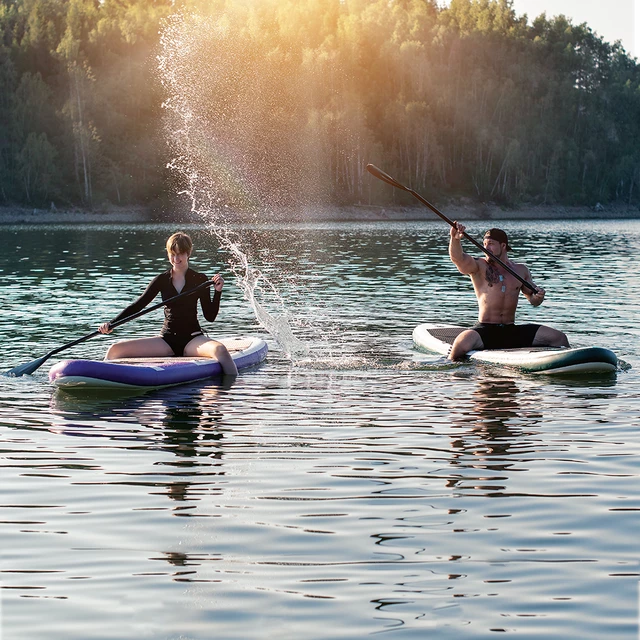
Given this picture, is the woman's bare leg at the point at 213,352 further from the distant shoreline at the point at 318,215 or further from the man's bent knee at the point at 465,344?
the distant shoreline at the point at 318,215

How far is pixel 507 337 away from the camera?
434 inches

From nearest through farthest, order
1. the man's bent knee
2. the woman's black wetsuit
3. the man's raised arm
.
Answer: the woman's black wetsuit → the man's raised arm → the man's bent knee

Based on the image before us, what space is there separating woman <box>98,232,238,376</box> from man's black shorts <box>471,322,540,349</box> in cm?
263

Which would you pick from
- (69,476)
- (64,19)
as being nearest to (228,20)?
(64,19)

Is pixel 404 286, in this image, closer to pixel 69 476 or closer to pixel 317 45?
pixel 69 476

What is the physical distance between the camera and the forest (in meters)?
64.6

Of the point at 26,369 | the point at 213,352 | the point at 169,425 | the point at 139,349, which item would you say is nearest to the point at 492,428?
the point at 169,425

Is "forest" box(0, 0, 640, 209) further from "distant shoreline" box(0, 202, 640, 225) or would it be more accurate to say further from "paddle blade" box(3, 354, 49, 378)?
"paddle blade" box(3, 354, 49, 378)

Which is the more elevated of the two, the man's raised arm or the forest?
the forest

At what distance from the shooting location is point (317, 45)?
73.1 metres

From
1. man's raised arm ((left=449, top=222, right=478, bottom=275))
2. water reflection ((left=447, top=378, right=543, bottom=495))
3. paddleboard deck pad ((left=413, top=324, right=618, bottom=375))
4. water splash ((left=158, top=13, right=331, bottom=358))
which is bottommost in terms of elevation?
water reflection ((left=447, top=378, right=543, bottom=495))

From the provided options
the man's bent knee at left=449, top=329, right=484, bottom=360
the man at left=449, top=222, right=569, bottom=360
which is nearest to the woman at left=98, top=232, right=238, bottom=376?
the man's bent knee at left=449, top=329, right=484, bottom=360

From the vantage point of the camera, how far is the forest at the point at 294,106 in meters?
64.6

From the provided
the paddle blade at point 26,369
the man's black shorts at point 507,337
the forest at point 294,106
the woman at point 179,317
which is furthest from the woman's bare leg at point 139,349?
the forest at point 294,106
